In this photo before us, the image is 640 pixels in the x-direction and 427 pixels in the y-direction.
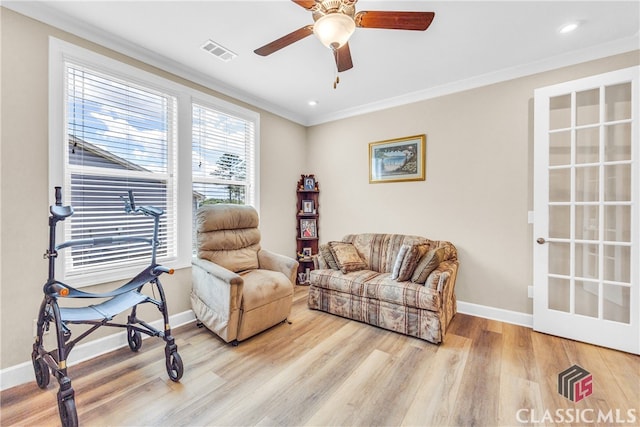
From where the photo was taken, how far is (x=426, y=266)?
2531 mm

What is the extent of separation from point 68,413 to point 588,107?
4.26 metres

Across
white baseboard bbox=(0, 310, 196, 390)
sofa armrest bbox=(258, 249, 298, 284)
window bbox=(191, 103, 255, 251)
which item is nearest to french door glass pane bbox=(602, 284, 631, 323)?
sofa armrest bbox=(258, 249, 298, 284)

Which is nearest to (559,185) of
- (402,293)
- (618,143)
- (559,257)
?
(618,143)

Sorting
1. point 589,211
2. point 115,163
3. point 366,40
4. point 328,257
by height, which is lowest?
point 328,257

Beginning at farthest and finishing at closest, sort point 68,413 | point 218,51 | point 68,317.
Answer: point 218,51
point 68,317
point 68,413

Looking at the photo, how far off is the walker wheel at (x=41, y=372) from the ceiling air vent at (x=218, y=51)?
8.61ft

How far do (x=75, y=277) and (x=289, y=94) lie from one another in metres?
2.80

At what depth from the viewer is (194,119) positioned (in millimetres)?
2906

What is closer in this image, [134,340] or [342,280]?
[134,340]

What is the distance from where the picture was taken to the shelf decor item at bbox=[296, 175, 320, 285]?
13.4 ft

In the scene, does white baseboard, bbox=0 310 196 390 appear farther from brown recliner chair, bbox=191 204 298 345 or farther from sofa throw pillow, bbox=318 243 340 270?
sofa throw pillow, bbox=318 243 340 270

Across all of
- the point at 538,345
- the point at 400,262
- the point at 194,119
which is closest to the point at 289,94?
the point at 194,119

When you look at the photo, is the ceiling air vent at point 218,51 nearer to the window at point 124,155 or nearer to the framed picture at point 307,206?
the window at point 124,155

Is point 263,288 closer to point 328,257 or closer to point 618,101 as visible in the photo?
point 328,257
